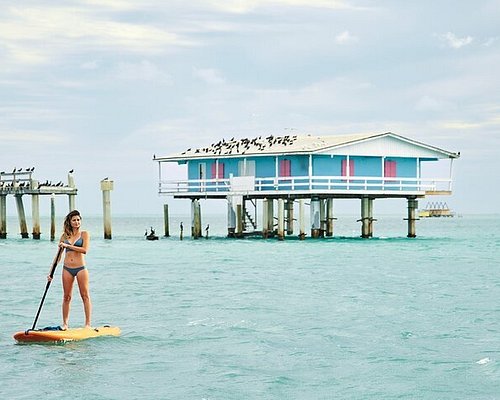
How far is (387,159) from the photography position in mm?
52594

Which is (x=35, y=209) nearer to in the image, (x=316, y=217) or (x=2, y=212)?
(x=2, y=212)

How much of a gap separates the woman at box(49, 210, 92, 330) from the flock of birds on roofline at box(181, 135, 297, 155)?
35.0 m

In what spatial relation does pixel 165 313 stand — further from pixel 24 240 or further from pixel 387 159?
pixel 24 240

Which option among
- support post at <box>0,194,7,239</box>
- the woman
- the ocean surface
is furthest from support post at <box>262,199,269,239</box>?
the woman

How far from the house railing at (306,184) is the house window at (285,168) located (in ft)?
1.38

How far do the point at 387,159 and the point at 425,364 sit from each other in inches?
1446

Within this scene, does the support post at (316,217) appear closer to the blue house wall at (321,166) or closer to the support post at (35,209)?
the blue house wall at (321,166)

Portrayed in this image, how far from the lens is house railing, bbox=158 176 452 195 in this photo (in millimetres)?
49469

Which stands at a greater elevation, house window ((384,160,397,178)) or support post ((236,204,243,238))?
house window ((384,160,397,178))

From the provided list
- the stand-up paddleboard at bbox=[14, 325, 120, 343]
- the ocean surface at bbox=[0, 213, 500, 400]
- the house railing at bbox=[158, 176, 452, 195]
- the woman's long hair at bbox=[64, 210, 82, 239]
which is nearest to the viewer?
the ocean surface at bbox=[0, 213, 500, 400]

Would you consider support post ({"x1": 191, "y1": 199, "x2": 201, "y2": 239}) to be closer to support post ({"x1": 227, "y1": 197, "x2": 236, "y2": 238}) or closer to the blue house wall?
the blue house wall

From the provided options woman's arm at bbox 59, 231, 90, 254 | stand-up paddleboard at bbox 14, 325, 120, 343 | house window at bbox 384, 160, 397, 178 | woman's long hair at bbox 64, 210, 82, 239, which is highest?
house window at bbox 384, 160, 397, 178

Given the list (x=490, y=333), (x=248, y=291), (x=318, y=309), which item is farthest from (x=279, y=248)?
(x=490, y=333)

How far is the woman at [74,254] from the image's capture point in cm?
1698
